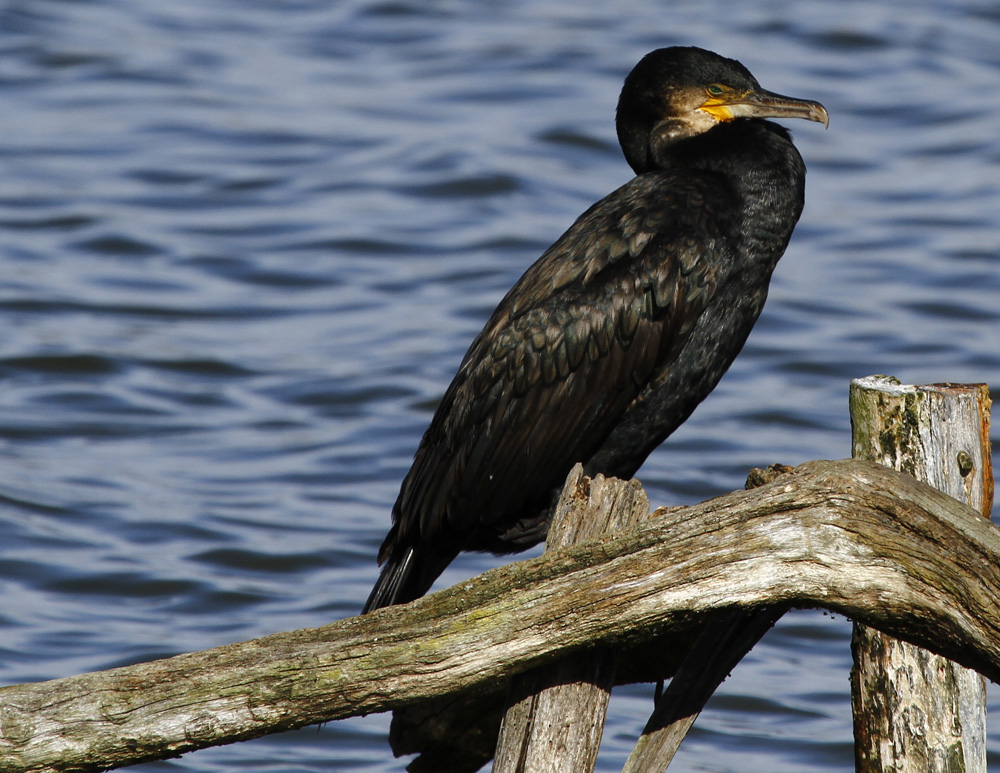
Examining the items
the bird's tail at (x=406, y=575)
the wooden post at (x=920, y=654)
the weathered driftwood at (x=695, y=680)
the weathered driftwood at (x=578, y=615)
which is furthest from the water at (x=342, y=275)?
the weathered driftwood at (x=578, y=615)

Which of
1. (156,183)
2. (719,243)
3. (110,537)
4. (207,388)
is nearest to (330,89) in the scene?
(156,183)

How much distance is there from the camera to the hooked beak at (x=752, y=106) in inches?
195

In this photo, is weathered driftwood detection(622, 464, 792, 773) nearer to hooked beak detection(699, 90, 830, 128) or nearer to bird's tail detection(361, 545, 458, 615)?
bird's tail detection(361, 545, 458, 615)

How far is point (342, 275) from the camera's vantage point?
1257 cm

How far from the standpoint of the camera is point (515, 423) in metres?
4.62

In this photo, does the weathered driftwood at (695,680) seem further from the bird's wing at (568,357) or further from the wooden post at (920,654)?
the bird's wing at (568,357)

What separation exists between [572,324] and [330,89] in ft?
39.9

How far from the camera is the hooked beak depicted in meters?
4.96

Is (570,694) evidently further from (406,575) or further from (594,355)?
(594,355)

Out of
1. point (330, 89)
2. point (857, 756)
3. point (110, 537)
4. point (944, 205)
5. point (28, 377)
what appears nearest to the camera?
point (857, 756)

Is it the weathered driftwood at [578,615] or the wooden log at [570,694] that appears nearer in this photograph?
the weathered driftwood at [578,615]

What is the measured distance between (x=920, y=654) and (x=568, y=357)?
136 cm

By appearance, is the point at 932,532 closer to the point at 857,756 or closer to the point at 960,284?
the point at 857,756

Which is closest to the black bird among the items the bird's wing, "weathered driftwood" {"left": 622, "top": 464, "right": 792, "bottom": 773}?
the bird's wing
